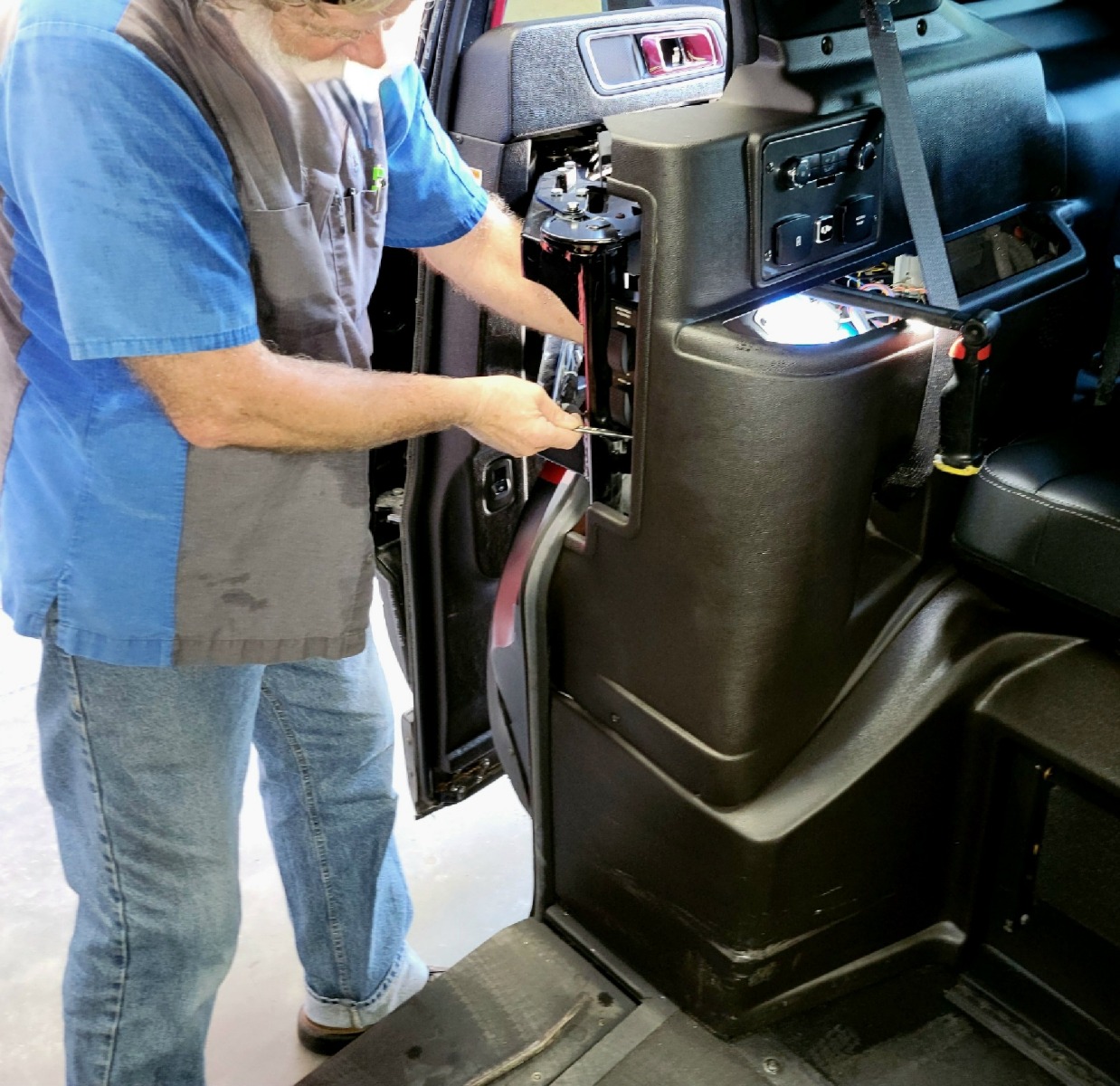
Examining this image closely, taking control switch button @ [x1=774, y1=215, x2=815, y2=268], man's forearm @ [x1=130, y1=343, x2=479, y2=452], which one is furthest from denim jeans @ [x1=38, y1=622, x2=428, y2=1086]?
control switch button @ [x1=774, y1=215, x2=815, y2=268]

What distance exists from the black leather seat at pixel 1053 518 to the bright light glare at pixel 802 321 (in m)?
0.22

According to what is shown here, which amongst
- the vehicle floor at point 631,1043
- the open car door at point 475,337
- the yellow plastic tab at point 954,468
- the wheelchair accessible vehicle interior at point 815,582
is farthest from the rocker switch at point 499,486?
the yellow plastic tab at point 954,468

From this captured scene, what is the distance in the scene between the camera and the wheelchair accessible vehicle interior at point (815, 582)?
1093mm

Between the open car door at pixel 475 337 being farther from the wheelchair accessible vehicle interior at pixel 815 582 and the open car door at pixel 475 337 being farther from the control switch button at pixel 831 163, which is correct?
the control switch button at pixel 831 163

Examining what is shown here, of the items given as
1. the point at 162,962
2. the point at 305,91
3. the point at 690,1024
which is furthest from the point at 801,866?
the point at 305,91

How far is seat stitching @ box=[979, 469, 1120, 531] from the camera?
114 cm

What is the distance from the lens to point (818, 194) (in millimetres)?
1135

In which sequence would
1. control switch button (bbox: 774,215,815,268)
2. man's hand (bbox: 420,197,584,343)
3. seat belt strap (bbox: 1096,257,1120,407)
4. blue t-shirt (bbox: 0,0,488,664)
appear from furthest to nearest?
1. man's hand (bbox: 420,197,584,343)
2. seat belt strap (bbox: 1096,257,1120,407)
3. control switch button (bbox: 774,215,815,268)
4. blue t-shirt (bbox: 0,0,488,664)

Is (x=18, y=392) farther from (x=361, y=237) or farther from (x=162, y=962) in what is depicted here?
(x=162, y=962)

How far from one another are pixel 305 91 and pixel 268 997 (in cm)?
131

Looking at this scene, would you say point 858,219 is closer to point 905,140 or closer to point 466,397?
point 905,140

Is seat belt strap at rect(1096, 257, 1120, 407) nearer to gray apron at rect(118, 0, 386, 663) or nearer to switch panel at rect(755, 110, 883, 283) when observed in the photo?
switch panel at rect(755, 110, 883, 283)

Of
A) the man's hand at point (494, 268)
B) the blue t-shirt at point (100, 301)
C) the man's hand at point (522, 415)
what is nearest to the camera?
the blue t-shirt at point (100, 301)

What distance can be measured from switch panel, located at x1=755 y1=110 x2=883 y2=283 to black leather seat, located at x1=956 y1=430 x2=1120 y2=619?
0.28 metres
